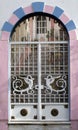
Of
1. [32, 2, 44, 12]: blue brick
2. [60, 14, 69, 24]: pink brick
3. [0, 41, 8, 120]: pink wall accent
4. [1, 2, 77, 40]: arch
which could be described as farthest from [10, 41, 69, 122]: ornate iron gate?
[32, 2, 44, 12]: blue brick

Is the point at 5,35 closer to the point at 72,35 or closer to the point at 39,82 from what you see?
the point at 39,82

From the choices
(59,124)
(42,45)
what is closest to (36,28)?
(42,45)

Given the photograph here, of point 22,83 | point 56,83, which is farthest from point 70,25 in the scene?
point 22,83

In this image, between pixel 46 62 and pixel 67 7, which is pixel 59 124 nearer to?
pixel 46 62

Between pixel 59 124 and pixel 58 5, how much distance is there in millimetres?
2905

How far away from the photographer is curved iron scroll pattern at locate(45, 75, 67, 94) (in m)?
12.1

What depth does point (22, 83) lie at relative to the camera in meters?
12.2

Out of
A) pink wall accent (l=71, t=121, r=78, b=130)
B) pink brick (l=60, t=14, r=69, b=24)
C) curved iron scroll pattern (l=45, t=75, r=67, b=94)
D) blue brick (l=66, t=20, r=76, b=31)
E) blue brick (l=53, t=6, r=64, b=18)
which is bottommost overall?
pink wall accent (l=71, t=121, r=78, b=130)

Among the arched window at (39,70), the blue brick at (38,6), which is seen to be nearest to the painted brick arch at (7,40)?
the blue brick at (38,6)

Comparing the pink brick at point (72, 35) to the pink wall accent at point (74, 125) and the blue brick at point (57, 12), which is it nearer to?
the blue brick at point (57, 12)

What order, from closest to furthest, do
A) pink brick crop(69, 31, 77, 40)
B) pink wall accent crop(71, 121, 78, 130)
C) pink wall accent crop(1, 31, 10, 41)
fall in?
pink wall accent crop(71, 121, 78, 130), pink brick crop(69, 31, 77, 40), pink wall accent crop(1, 31, 10, 41)

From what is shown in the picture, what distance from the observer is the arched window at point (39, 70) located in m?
12.1

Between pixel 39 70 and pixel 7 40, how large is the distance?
1.08 m

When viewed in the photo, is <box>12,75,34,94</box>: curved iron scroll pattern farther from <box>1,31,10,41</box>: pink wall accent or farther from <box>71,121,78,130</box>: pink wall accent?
<box>71,121,78,130</box>: pink wall accent
